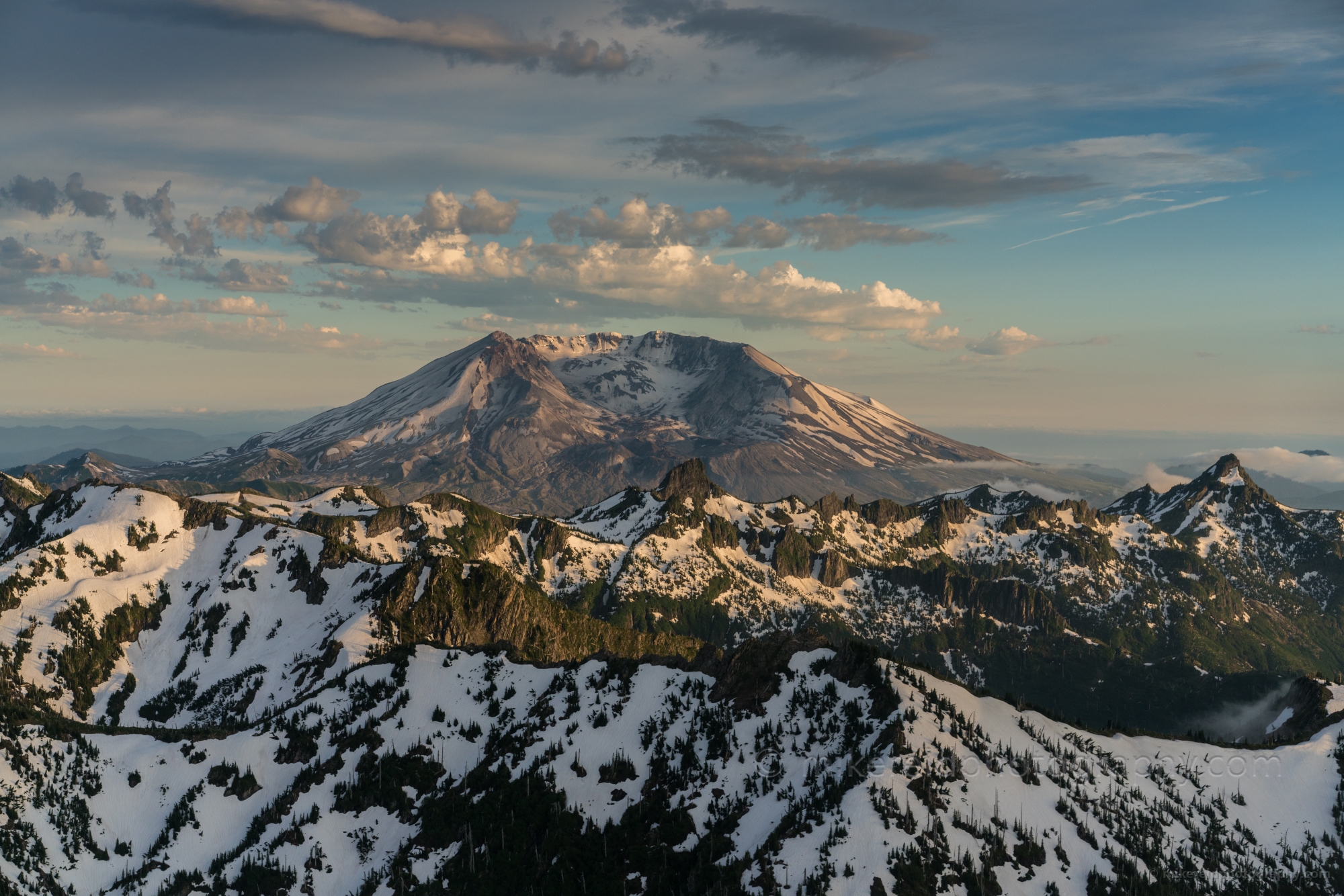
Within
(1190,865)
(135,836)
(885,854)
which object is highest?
(885,854)

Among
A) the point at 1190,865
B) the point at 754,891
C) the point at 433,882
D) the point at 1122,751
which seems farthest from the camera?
the point at 1122,751

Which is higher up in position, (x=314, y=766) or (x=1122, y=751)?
(x=1122, y=751)

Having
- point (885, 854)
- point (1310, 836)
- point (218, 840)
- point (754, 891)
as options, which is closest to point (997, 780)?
point (885, 854)

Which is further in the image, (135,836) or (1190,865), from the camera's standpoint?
(135,836)

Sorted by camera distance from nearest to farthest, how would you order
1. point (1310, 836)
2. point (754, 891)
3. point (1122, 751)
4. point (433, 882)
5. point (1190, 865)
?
point (754, 891) < point (1190, 865) < point (433, 882) < point (1310, 836) < point (1122, 751)

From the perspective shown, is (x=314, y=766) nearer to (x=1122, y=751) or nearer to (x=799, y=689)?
(x=799, y=689)

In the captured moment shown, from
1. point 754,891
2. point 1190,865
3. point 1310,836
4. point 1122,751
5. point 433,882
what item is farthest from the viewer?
point 1122,751

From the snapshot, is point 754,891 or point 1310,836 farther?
point 1310,836

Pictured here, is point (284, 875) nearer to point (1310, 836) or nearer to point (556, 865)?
point (556, 865)

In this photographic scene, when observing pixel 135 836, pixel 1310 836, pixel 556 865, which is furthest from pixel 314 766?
pixel 1310 836
